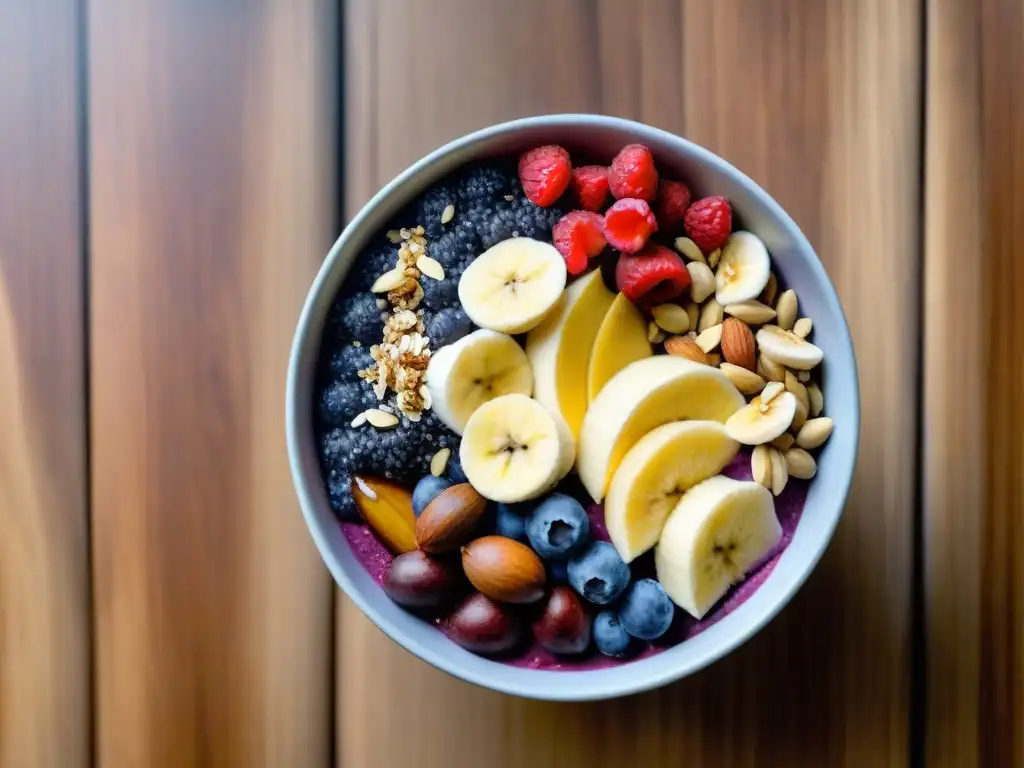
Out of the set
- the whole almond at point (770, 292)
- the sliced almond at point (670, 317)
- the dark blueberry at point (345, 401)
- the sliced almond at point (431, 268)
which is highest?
the sliced almond at point (431, 268)

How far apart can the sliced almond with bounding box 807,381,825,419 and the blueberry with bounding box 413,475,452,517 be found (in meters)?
0.28

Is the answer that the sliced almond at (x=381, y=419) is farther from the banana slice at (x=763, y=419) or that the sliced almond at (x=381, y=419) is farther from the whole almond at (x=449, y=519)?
the banana slice at (x=763, y=419)

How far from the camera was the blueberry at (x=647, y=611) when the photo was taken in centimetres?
63

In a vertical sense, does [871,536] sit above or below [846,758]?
above

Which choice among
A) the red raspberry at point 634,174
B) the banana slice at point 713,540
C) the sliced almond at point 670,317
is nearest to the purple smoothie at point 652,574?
the banana slice at point 713,540

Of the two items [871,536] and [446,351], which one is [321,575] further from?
[871,536]

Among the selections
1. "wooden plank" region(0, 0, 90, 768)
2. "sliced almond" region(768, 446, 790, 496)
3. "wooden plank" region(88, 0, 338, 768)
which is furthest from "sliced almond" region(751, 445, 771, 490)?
"wooden plank" region(0, 0, 90, 768)

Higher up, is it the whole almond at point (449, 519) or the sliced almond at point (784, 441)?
the sliced almond at point (784, 441)

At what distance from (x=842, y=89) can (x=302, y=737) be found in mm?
748

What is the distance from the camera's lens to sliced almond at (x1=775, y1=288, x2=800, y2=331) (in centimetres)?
65

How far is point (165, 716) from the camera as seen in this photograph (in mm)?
791

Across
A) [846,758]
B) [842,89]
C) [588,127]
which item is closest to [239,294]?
[588,127]

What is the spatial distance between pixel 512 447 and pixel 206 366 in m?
0.31

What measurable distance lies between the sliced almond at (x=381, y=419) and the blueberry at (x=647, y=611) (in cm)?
22
